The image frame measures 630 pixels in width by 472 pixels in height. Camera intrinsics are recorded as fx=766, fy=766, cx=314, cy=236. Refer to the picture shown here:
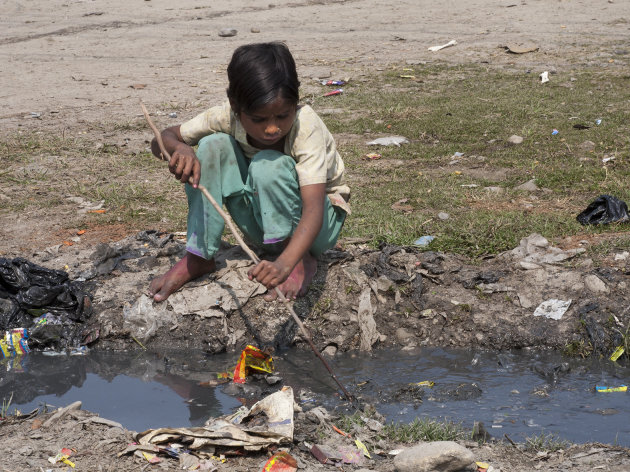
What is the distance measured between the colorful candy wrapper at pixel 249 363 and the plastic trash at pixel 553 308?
132 cm

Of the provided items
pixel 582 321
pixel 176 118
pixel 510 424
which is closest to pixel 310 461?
pixel 510 424

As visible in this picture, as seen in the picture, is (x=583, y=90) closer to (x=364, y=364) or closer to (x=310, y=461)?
(x=364, y=364)

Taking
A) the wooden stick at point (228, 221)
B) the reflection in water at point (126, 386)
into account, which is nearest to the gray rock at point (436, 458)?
the wooden stick at point (228, 221)

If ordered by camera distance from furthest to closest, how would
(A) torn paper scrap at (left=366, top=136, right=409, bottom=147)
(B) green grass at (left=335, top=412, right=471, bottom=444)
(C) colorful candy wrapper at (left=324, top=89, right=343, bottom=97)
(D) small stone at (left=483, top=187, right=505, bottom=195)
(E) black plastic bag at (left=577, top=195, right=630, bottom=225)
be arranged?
(C) colorful candy wrapper at (left=324, top=89, right=343, bottom=97) → (A) torn paper scrap at (left=366, top=136, right=409, bottom=147) → (D) small stone at (left=483, top=187, right=505, bottom=195) → (E) black plastic bag at (left=577, top=195, right=630, bottom=225) → (B) green grass at (left=335, top=412, right=471, bottom=444)

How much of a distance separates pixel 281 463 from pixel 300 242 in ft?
3.06

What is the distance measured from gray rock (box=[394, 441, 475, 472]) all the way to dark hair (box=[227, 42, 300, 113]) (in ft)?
4.74

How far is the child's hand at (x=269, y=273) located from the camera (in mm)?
2857

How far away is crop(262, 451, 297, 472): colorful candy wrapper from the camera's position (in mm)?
2426

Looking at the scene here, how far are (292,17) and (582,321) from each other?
947 centimetres

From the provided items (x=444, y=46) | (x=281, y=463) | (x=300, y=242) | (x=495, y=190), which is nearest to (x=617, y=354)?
(x=300, y=242)

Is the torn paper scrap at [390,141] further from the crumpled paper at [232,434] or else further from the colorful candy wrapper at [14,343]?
the crumpled paper at [232,434]

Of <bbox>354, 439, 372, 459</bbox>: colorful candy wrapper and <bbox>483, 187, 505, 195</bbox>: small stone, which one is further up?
<bbox>483, 187, 505, 195</bbox>: small stone

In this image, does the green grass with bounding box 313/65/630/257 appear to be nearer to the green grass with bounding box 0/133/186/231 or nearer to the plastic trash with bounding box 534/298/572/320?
the plastic trash with bounding box 534/298/572/320

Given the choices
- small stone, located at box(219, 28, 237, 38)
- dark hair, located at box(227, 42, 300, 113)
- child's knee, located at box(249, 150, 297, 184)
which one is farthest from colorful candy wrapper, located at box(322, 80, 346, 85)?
dark hair, located at box(227, 42, 300, 113)
